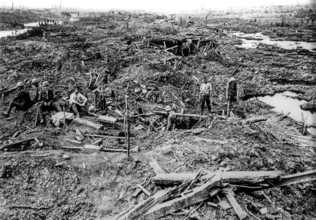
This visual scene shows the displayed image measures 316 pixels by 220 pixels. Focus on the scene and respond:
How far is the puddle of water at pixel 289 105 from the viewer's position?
11.4 m

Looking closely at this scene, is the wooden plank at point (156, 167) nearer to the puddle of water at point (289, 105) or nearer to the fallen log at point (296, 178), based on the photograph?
the fallen log at point (296, 178)

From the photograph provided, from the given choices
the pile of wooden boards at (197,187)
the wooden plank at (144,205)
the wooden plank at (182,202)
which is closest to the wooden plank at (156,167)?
the pile of wooden boards at (197,187)

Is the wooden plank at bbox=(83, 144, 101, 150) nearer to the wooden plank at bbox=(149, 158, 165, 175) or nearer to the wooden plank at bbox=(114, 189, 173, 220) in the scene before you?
the wooden plank at bbox=(149, 158, 165, 175)

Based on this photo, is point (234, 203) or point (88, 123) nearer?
point (234, 203)

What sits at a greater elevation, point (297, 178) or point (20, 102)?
point (20, 102)

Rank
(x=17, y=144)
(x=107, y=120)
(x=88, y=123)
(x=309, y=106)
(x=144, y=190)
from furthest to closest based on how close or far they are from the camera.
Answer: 1. (x=309, y=106)
2. (x=107, y=120)
3. (x=88, y=123)
4. (x=17, y=144)
5. (x=144, y=190)

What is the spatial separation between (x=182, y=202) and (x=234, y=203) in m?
0.95

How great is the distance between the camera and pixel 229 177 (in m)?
5.52

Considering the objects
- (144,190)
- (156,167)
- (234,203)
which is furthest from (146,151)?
(234,203)

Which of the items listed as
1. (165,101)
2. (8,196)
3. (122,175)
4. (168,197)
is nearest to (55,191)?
(8,196)

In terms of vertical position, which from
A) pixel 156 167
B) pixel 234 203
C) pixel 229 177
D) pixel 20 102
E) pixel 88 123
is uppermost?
pixel 20 102

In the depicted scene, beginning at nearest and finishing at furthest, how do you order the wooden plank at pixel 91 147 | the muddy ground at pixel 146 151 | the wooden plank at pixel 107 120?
the muddy ground at pixel 146 151 → the wooden plank at pixel 91 147 → the wooden plank at pixel 107 120

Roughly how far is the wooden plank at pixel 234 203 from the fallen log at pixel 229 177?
0.23 metres

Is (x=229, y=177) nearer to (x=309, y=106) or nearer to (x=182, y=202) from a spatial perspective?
(x=182, y=202)
